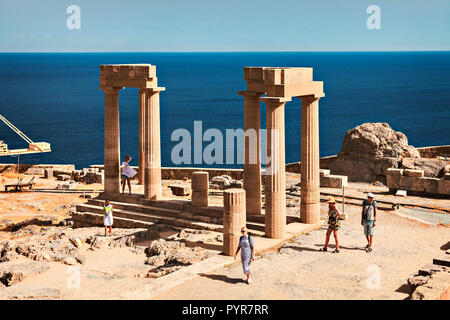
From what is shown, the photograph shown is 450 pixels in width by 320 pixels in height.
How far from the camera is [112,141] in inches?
1001

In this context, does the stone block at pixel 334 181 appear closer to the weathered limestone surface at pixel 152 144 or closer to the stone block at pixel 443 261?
the weathered limestone surface at pixel 152 144

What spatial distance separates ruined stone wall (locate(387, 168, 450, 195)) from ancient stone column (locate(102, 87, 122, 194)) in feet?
36.0

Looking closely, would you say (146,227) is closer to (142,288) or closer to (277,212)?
(277,212)

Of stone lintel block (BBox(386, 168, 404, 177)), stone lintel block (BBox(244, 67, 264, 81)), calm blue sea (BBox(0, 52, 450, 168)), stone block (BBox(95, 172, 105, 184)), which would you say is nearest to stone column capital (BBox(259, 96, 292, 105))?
stone lintel block (BBox(244, 67, 264, 81))

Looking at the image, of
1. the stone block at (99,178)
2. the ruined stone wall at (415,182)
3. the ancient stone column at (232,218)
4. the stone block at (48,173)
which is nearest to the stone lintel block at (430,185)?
the ruined stone wall at (415,182)

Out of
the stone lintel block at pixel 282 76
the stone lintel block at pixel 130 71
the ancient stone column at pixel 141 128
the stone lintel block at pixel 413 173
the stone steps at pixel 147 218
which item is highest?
the stone lintel block at pixel 130 71

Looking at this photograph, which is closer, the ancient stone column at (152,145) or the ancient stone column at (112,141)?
the ancient stone column at (152,145)

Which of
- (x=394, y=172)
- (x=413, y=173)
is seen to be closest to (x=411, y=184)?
(x=413, y=173)

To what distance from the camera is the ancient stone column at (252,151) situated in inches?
838

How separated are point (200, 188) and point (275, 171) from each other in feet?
12.7

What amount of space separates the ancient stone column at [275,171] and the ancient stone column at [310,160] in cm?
164

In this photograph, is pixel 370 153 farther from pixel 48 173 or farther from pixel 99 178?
pixel 48 173

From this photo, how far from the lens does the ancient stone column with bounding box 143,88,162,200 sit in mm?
23828

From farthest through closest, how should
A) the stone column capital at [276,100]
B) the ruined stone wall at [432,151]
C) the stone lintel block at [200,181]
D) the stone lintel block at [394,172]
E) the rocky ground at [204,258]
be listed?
the ruined stone wall at [432,151], the stone lintel block at [394,172], the stone lintel block at [200,181], the stone column capital at [276,100], the rocky ground at [204,258]
